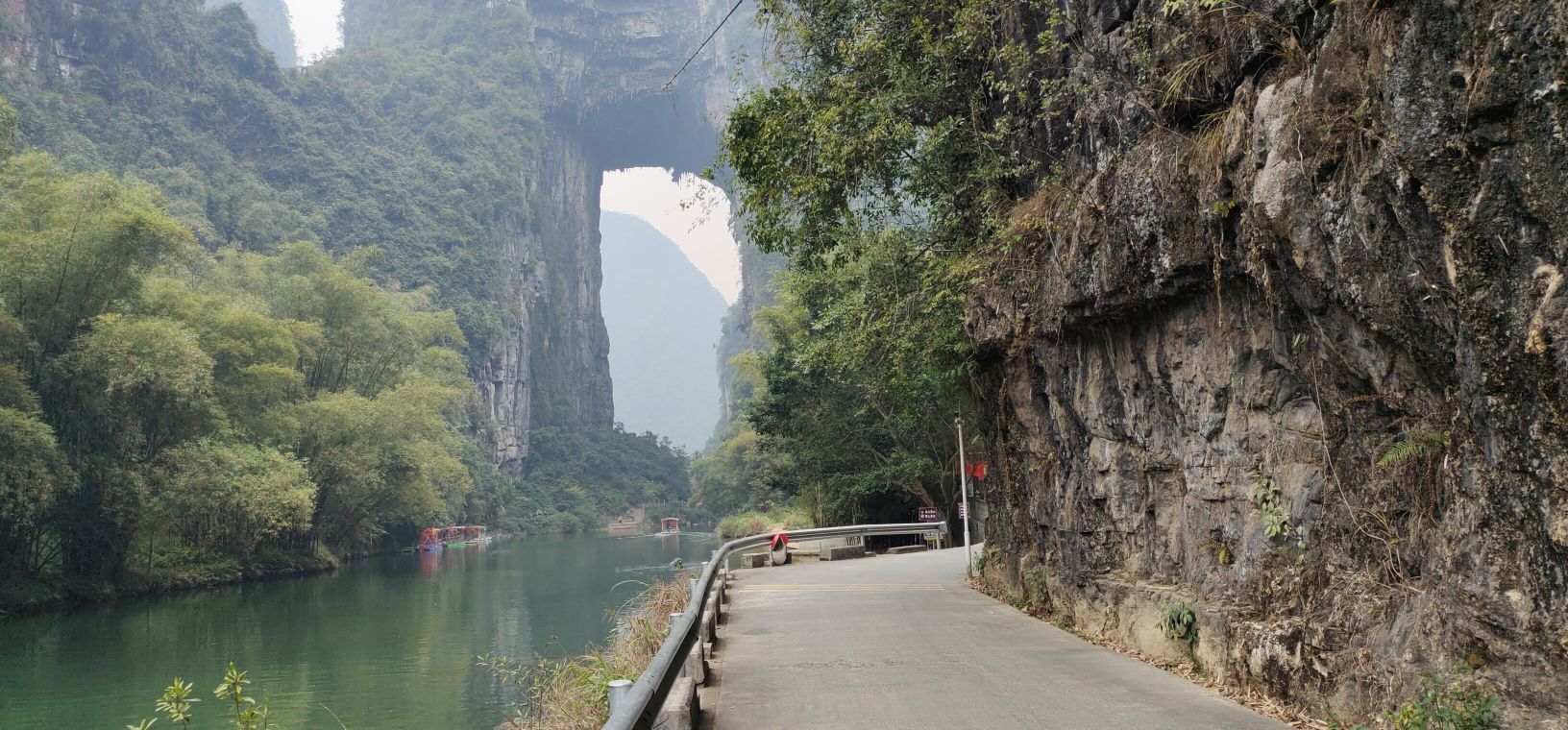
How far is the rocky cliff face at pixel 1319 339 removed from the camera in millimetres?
4719

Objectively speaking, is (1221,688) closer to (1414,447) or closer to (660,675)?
(1414,447)

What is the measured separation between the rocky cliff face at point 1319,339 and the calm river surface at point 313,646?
8.39 metres

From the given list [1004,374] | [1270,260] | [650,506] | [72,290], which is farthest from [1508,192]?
[650,506]

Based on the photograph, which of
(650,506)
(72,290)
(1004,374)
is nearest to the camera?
(1004,374)

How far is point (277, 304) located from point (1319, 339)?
48.8 meters

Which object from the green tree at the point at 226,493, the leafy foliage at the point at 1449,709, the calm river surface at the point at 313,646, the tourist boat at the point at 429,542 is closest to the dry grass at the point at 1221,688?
the leafy foliage at the point at 1449,709

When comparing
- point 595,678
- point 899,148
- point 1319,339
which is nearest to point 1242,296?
point 1319,339

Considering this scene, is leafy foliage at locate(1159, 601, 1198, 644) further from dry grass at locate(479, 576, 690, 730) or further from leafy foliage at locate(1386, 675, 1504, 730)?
dry grass at locate(479, 576, 690, 730)

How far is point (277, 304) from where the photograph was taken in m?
47.9

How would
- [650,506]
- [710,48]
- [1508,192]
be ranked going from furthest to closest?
[710,48] → [650,506] → [1508,192]

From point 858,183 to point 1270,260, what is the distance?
8255mm

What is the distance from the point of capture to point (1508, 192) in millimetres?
4715

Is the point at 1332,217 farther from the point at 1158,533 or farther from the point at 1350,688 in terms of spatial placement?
the point at 1158,533

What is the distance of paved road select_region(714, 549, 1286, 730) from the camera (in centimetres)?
709
